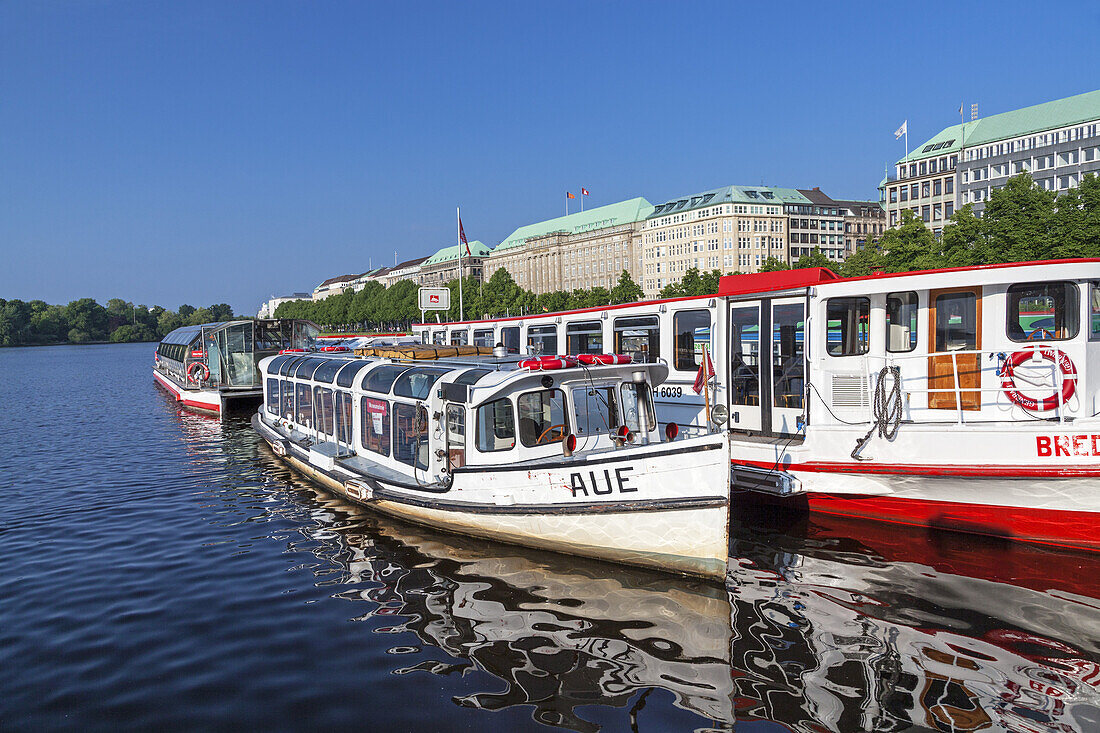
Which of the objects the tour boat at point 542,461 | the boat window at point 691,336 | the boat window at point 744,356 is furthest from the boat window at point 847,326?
the tour boat at point 542,461

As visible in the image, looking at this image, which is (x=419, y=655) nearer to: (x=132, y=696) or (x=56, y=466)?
(x=132, y=696)

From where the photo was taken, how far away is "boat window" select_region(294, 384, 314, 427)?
66.3 ft

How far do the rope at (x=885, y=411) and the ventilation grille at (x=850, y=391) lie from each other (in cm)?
53

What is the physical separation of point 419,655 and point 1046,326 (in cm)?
1239

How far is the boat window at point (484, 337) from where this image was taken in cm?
2836

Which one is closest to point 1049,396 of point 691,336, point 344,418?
point 691,336

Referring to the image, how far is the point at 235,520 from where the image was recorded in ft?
53.4

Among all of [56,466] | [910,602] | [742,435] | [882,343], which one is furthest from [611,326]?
[56,466]

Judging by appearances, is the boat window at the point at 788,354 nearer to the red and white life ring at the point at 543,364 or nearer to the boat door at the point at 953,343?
the boat door at the point at 953,343

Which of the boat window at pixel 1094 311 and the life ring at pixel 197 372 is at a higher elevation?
the boat window at pixel 1094 311

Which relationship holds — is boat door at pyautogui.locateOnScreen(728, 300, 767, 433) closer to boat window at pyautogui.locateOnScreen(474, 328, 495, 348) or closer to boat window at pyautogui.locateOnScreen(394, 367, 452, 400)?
boat window at pyautogui.locateOnScreen(394, 367, 452, 400)

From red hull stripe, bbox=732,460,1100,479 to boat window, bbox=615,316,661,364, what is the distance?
533 centimetres

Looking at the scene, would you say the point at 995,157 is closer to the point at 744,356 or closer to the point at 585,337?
the point at 585,337

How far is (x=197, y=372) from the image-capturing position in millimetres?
39812
